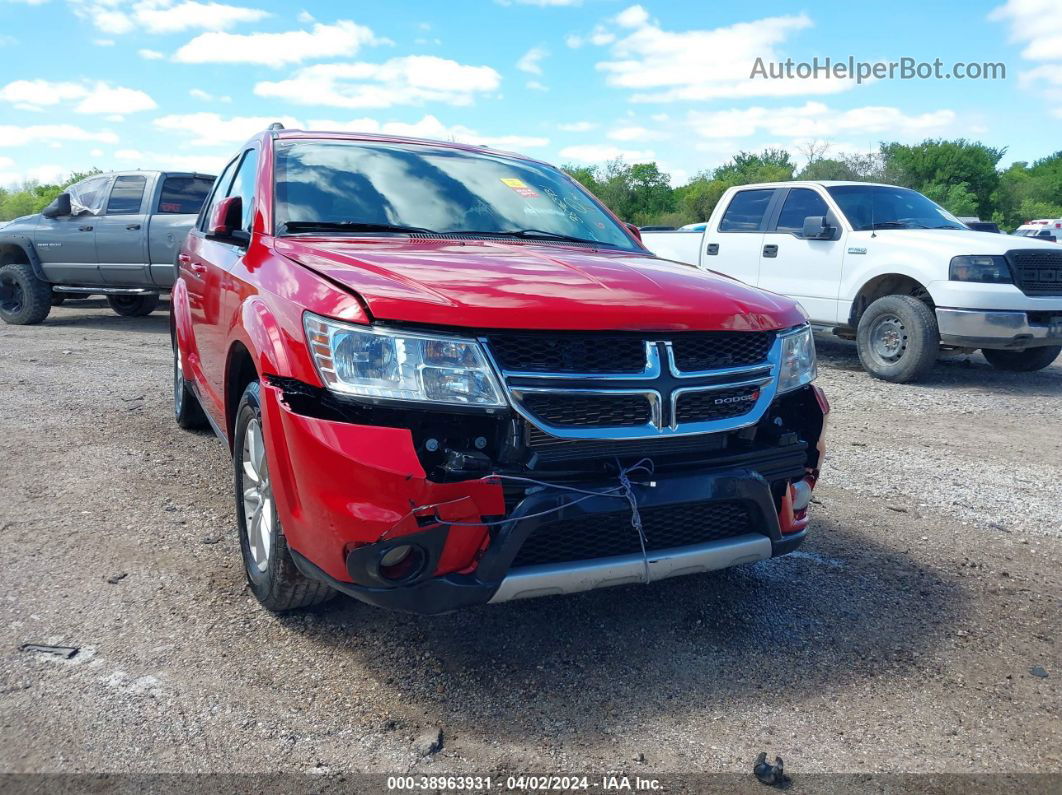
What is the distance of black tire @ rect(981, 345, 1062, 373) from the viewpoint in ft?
28.8

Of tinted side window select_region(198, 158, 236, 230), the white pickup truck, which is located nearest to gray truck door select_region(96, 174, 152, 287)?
tinted side window select_region(198, 158, 236, 230)

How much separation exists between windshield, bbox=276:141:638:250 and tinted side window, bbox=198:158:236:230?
115 cm

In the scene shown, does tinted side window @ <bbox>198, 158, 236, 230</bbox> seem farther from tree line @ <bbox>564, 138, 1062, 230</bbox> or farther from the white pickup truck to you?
tree line @ <bbox>564, 138, 1062, 230</bbox>

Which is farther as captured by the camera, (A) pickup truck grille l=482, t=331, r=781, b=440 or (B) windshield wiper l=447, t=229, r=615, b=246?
(B) windshield wiper l=447, t=229, r=615, b=246

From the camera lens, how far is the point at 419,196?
3844 mm

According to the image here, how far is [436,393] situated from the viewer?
2494 mm

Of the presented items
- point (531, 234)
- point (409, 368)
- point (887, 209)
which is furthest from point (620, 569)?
point (887, 209)

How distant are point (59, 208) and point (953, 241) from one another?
412 inches

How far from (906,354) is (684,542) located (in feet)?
20.1

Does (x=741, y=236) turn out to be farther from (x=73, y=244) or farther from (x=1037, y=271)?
(x=73, y=244)

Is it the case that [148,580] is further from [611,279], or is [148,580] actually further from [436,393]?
[611,279]

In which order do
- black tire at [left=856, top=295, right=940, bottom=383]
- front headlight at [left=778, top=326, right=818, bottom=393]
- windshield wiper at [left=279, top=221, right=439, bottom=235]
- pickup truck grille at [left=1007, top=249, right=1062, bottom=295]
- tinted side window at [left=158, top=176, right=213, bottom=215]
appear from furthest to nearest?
tinted side window at [left=158, top=176, right=213, bottom=215] < black tire at [left=856, top=295, right=940, bottom=383] < pickup truck grille at [left=1007, top=249, right=1062, bottom=295] < windshield wiper at [left=279, top=221, right=439, bottom=235] < front headlight at [left=778, top=326, right=818, bottom=393]

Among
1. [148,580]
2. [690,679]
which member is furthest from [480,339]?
[148,580]

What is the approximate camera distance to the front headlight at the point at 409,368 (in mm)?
2490
